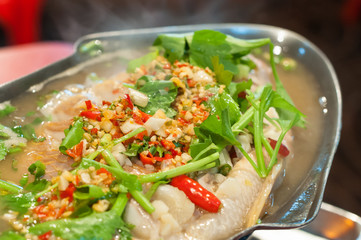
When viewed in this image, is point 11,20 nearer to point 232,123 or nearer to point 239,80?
point 239,80

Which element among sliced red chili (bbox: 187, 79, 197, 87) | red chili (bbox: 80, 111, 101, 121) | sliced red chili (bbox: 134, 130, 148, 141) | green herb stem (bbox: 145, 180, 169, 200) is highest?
sliced red chili (bbox: 187, 79, 197, 87)

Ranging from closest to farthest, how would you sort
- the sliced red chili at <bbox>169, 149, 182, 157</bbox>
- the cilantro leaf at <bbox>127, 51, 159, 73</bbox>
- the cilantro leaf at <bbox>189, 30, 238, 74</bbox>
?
the sliced red chili at <bbox>169, 149, 182, 157</bbox> → the cilantro leaf at <bbox>189, 30, 238, 74</bbox> → the cilantro leaf at <bbox>127, 51, 159, 73</bbox>

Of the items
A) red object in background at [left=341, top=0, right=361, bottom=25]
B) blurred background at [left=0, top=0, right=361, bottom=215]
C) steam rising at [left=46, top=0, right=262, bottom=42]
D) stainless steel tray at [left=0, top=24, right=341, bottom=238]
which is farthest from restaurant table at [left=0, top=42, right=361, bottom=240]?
red object in background at [left=341, top=0, right=361, bottom=25]

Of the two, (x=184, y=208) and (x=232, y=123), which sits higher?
(x=232, y=123)

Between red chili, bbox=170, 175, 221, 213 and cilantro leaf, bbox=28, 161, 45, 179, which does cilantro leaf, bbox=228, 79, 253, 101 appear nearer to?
red chili, bbox=170, 175, 221, 213

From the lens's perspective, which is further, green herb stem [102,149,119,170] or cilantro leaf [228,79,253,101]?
cilantro leaf [228,79,253,101]

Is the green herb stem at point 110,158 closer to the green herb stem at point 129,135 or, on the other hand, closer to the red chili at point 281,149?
the green herb stem at point 129,135

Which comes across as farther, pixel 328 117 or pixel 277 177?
pixel 328 117

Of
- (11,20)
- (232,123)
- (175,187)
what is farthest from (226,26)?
(11,20)
